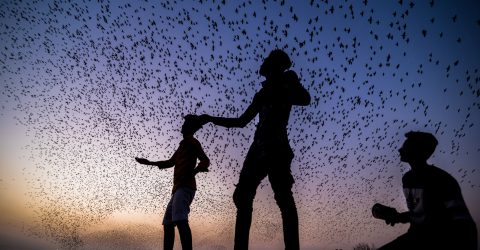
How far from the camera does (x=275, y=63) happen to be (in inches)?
143

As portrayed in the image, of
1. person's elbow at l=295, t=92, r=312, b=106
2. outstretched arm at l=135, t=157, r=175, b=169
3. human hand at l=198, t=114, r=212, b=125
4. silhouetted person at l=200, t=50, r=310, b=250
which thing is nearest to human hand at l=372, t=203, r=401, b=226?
silhouetted person at l=200, t=50, r=310, b=250

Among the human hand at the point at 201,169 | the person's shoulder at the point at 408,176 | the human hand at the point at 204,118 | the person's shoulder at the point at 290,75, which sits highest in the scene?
the person's shoulder at the point at 290,75

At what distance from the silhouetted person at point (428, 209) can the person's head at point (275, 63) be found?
57.2 inches

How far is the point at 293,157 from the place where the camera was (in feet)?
11.2

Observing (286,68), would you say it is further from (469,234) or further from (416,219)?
(469,234)

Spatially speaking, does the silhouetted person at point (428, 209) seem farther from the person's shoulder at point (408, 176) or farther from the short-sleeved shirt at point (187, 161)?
the short-sleeved shirt at point (187, 161)

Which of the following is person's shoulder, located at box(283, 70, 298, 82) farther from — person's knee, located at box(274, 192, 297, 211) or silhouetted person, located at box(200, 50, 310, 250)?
person's knee, located at box(274, 192, 297, 211)

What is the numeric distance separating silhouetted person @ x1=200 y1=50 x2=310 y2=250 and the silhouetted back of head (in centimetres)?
111

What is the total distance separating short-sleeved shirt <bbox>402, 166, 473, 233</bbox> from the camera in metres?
2.35

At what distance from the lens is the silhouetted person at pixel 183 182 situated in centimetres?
466

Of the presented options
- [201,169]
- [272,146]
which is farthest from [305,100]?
[201,169]

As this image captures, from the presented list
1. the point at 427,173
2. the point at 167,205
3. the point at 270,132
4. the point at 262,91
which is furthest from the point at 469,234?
the point at 167,205

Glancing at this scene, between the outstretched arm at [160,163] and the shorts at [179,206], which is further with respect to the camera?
the outstretched arm at [160,163]

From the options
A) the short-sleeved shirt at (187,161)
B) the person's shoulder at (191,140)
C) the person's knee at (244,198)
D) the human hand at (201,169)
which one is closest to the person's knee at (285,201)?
the person's knee at (244,198)
